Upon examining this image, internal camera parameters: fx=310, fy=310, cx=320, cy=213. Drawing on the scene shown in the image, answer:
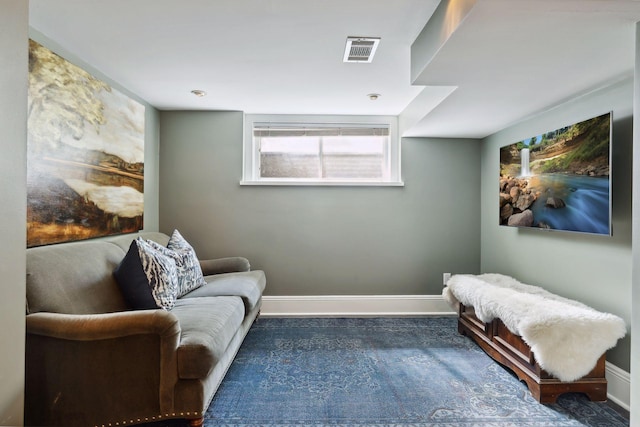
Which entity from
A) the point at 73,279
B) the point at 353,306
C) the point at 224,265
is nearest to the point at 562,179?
the point at 353,306

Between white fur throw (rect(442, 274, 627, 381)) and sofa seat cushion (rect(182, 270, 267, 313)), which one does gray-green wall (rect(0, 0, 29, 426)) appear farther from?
white fur throw (rect(442, 274, 627, 381))

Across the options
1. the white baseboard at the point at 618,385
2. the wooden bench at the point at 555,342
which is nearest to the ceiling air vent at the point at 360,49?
the wooden bench at the point at 555,342

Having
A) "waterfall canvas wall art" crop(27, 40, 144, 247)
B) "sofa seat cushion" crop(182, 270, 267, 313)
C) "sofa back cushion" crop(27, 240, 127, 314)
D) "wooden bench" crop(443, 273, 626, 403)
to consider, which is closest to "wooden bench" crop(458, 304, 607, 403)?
"wooden bench" crop(443, 273, 626, 403)

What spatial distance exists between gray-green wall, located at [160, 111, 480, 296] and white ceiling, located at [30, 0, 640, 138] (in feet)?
2.41

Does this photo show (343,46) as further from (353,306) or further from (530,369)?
(353,306)

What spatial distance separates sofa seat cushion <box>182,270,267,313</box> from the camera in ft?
7.79

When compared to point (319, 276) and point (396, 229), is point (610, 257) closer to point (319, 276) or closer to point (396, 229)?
point (396, 229)

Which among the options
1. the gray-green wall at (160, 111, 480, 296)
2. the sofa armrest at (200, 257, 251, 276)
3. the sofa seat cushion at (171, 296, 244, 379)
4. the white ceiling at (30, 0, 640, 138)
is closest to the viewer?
the white ceiling at (30, 0, 640, 138)

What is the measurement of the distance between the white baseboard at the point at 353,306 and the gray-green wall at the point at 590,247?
861mm

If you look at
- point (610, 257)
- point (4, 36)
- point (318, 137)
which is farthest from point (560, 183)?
point (4, 36)

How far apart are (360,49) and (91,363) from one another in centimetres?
231

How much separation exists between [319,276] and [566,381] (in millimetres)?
2203

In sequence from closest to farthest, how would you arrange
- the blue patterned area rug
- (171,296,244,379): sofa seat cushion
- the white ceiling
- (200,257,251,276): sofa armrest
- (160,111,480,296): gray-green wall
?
the white ceiling
(171,296,244,379): sofa seat cushion
the blue patterned area rug
(200,257,251,276): sofa armrest
(160,111,480,296): gray-green wall

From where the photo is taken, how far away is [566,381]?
1.85 m
